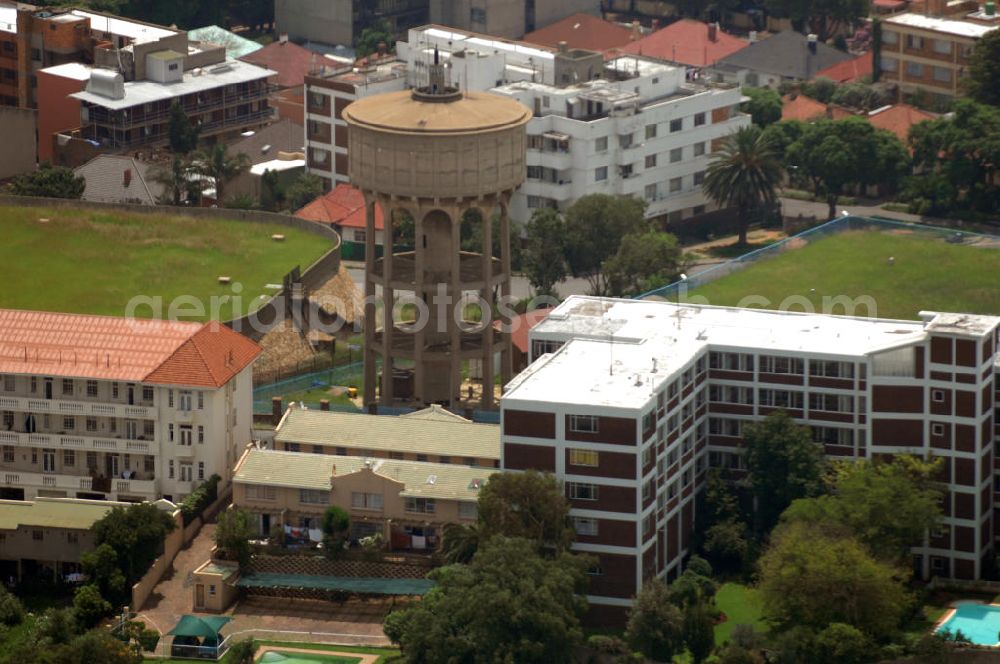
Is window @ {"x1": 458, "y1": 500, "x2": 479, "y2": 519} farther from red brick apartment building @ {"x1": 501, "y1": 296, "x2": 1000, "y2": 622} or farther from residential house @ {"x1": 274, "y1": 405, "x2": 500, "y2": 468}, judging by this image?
red brick apartment building @ {"x1": 501, "y1": 296, "x2": 1000, "y2": 622}

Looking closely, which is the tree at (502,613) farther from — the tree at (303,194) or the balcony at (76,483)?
the tree at (303,194)

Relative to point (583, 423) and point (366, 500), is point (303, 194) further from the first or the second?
point (583, 423)

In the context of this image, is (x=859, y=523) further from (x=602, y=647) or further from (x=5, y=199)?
(x=5, y=199)

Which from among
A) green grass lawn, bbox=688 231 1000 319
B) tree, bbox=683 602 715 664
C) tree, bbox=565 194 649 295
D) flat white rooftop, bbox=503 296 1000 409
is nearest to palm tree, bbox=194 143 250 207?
Result: tree, bbox=565 194 649 295

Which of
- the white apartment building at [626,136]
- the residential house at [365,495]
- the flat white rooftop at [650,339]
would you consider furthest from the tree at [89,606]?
the white apartment building at [626,136]

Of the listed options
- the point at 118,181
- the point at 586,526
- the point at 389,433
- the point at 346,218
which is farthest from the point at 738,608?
the point at 118,181
